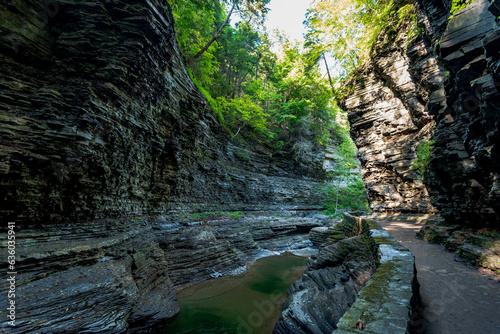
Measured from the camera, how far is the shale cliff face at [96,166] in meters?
4.88

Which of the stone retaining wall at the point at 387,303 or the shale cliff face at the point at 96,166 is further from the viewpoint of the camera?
the shale cliff face at the point at 96,166

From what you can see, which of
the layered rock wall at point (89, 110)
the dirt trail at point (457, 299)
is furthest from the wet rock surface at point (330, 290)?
the layered rock wall at point (89, 110)

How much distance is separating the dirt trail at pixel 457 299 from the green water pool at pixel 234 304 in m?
4.57

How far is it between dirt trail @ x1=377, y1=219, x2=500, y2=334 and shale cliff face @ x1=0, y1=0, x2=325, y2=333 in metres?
6.27

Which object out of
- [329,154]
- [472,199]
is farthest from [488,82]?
[329,154]

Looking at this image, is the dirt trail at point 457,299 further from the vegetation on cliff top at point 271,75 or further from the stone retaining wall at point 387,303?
the vegetation on cliff top at point 271,75

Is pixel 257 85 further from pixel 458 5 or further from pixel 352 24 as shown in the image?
pixel 458 5

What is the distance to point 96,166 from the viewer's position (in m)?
6.86

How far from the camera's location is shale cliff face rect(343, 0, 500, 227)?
14.2 ft

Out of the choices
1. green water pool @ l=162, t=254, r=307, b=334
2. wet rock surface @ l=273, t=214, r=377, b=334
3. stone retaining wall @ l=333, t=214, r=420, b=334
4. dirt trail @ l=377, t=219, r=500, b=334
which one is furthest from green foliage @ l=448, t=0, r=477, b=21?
green water pool @ l=162, t=254, r=307, b=334

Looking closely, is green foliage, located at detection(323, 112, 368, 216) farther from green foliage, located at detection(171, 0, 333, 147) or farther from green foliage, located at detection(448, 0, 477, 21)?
green foliage, located at detection(448, 0, 477, 21)

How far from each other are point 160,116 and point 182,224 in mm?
5936

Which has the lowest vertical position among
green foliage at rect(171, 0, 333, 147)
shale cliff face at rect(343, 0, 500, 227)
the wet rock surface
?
the wet rock surface

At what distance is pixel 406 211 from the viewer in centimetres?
1445
